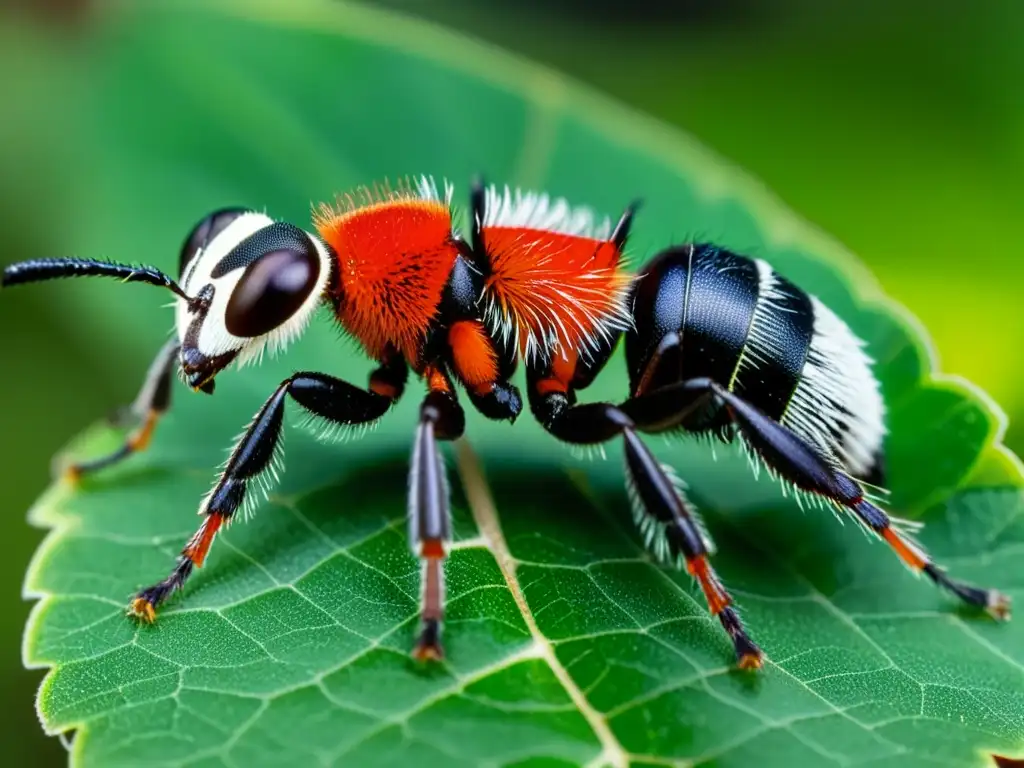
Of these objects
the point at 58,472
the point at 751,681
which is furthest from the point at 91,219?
the point at 751,681

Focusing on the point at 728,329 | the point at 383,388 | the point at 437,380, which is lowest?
the point at 383,388

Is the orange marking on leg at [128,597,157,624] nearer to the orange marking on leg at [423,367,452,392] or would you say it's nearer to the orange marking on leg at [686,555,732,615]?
the orange marking on leg at [423,367,452,392]

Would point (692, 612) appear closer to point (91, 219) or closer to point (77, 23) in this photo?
point (91, 219)

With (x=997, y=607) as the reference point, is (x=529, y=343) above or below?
above

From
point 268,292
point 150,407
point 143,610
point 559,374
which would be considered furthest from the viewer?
point 150,407

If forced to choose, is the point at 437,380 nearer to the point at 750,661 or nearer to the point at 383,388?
the point at 383,388

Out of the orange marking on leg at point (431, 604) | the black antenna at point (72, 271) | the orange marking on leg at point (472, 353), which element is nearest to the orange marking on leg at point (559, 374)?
the orange marking on leg at point (472, 353)

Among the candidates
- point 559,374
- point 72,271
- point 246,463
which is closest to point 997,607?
point 559,374

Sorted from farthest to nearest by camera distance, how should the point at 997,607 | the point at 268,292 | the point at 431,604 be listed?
the point at 997,607
the point at 268,292
the point at 431,604

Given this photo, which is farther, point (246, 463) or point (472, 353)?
point (472, 353)
